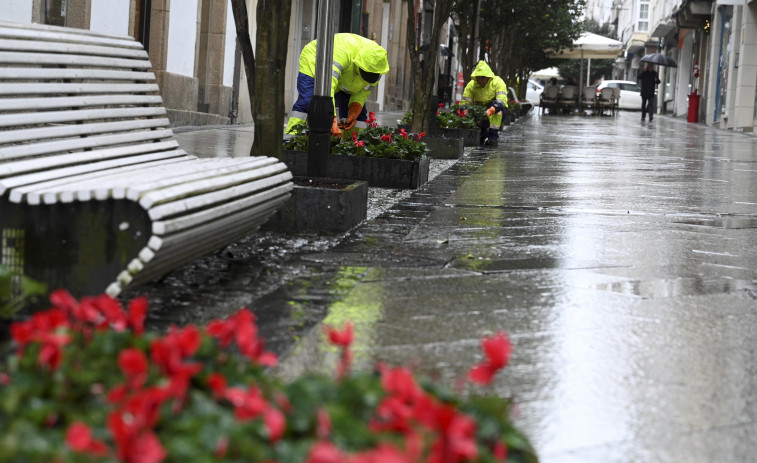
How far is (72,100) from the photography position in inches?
177

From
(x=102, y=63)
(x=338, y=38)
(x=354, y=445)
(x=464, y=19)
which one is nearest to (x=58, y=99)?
(x=102, y=63)

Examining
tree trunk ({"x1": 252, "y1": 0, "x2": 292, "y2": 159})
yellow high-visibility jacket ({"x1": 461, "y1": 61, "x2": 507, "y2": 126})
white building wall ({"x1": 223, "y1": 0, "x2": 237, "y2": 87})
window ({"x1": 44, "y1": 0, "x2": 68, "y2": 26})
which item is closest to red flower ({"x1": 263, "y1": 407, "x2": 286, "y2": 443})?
tree trunk ({"x1": 252, "y1": 0, "x2": 292, "y2": 159})

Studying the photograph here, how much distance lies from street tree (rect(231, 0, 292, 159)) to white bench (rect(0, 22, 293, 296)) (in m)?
0.97

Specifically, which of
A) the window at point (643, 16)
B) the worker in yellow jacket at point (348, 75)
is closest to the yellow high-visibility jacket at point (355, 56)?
the worker in yellow jacket at point (348, 75)

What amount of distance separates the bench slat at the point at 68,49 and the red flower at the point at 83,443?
9.38 feet

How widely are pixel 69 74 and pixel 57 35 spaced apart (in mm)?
186

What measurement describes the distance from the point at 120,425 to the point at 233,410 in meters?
0.35

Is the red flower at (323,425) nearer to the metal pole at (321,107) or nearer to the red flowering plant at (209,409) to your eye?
the red flowering plant at (209,409)

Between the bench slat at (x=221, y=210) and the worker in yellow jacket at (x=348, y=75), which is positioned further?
the worker in yellow jacket at (x=348, y=75)

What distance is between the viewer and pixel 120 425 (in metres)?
1.54

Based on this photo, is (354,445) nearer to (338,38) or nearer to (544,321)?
(544,321)

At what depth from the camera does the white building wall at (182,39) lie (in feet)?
52.5

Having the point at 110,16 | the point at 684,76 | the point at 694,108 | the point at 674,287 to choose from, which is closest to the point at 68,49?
the point at 674,287

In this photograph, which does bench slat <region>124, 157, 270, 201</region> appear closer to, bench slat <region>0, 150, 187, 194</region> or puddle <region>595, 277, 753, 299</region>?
bench slat <region>0, 150, 187, 194</region>
